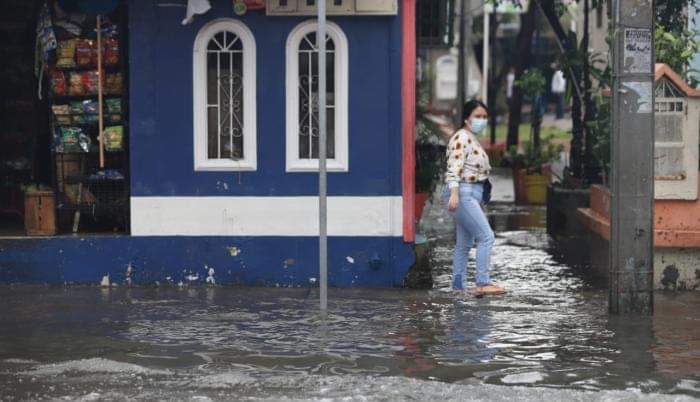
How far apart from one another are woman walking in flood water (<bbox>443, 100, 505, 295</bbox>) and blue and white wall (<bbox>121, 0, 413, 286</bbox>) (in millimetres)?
593

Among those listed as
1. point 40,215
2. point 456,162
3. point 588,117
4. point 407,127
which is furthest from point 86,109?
point 588,117

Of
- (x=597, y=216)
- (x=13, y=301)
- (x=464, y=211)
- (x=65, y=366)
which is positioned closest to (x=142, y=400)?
(x=65, y=366)

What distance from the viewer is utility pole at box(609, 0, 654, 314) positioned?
10.8 m

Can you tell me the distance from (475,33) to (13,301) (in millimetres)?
31211

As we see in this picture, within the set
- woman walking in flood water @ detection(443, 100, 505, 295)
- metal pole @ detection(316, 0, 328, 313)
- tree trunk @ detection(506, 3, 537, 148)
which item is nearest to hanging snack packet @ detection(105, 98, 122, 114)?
metal pole @ detection(316, 0, 328, 313)

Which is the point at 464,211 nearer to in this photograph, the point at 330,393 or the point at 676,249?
the point at 676,249

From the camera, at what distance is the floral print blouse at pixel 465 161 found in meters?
12.2

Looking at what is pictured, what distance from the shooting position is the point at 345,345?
994 cm

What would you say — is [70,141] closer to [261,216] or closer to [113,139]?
[113,139]

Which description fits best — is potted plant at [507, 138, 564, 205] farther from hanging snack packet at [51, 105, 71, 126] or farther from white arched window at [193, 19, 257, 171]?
hanging snack packet at [51, 105, 71, 126]

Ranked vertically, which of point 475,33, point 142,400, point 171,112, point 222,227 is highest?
point 475,33

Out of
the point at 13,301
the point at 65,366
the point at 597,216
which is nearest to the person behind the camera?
the point at 65,366

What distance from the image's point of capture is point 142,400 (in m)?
8.26

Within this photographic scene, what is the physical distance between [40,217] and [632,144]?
5.79 meters
